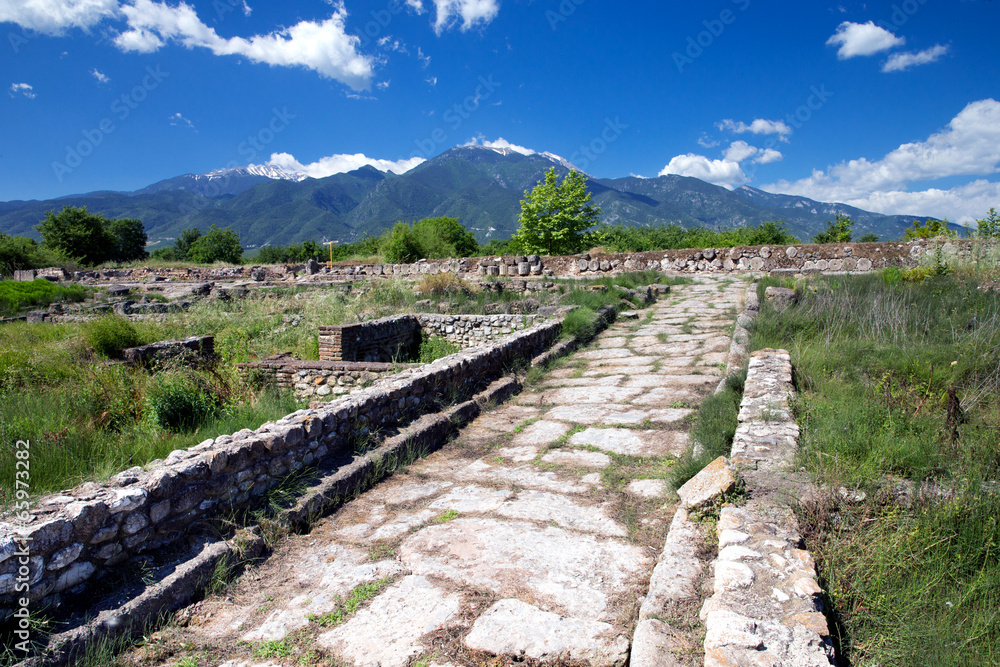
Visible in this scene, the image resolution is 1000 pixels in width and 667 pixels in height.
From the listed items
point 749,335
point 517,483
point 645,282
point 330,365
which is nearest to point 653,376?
point 749,335

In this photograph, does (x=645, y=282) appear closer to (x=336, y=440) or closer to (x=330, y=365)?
(x=330, y=365)

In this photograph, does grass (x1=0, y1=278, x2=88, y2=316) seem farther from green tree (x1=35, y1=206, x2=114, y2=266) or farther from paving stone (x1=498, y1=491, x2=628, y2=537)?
green tree (x1=35, y1=206, x2=114, y2=266)

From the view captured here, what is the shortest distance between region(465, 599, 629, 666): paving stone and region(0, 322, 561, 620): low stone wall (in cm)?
157

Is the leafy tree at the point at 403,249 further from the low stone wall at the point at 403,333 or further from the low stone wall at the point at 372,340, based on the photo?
the low stone wall at the point at 372,340

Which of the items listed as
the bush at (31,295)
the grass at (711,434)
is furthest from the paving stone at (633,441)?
the bush at (31,295)

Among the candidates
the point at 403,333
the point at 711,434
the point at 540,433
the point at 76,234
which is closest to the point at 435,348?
the point at 403,333

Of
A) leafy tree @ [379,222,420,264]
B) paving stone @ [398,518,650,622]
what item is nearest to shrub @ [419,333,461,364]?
paving stone @ [398,518,650,622]

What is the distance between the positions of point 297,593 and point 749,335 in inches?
218

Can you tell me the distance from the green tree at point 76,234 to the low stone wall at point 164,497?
1913 inches

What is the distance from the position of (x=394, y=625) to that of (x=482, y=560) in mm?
555

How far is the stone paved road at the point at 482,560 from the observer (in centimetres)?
192

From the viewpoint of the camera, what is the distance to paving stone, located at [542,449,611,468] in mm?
3576

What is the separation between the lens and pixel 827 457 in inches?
98.2

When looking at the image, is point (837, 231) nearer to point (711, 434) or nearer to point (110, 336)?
point (711, 434)
